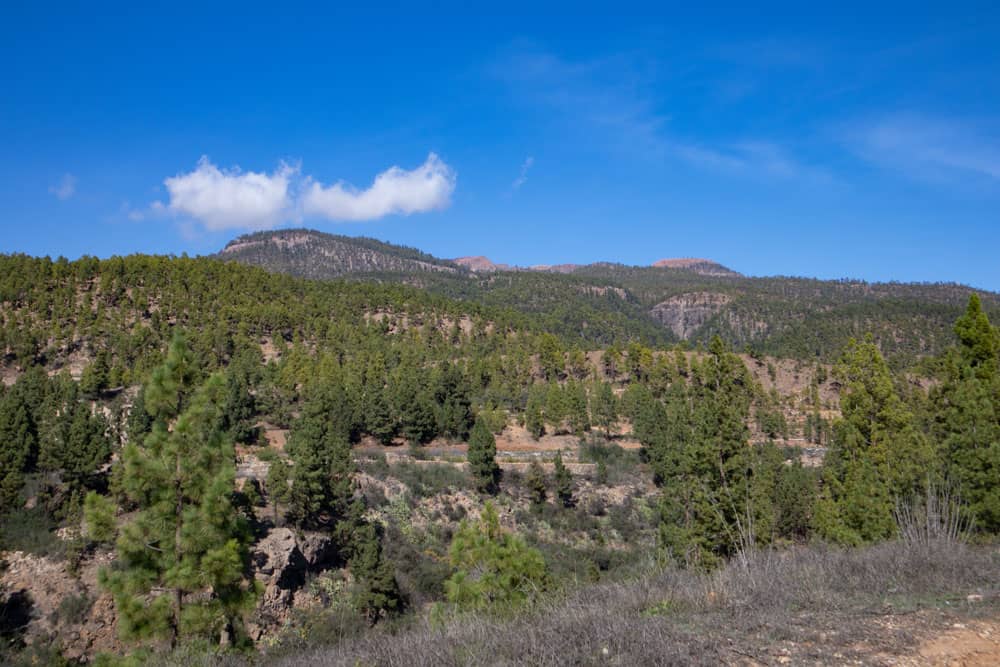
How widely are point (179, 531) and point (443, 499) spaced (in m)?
27.7

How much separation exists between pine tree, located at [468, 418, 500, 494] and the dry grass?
29457 mm

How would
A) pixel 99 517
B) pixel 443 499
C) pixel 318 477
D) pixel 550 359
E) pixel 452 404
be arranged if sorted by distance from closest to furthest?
pixel 99 517 → pixel 318 477 → pixel 443 499 → pixel 452 404 → pixel 550 359

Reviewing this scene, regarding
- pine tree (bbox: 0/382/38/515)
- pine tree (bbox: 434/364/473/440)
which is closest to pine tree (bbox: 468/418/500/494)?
pine tree (bbox: 434/364/473/440)

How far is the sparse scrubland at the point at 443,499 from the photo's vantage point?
663 centimetres

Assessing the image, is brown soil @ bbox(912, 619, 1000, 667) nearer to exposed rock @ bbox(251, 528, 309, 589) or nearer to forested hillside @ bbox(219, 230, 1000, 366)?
exposed rock @ bbox(251, 528, 309, 589)

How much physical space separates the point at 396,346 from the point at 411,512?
130ft

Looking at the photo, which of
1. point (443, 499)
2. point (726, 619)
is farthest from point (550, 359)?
point (726, 619)

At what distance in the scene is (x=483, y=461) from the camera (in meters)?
37.4

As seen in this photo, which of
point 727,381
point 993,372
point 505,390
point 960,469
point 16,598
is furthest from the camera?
point 505,390

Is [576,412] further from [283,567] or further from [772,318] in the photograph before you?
[772,318]

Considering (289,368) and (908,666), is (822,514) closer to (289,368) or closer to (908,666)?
(908,666)

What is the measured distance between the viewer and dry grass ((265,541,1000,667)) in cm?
521

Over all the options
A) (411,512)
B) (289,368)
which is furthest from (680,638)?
(289,368)

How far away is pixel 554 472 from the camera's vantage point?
132 ft
